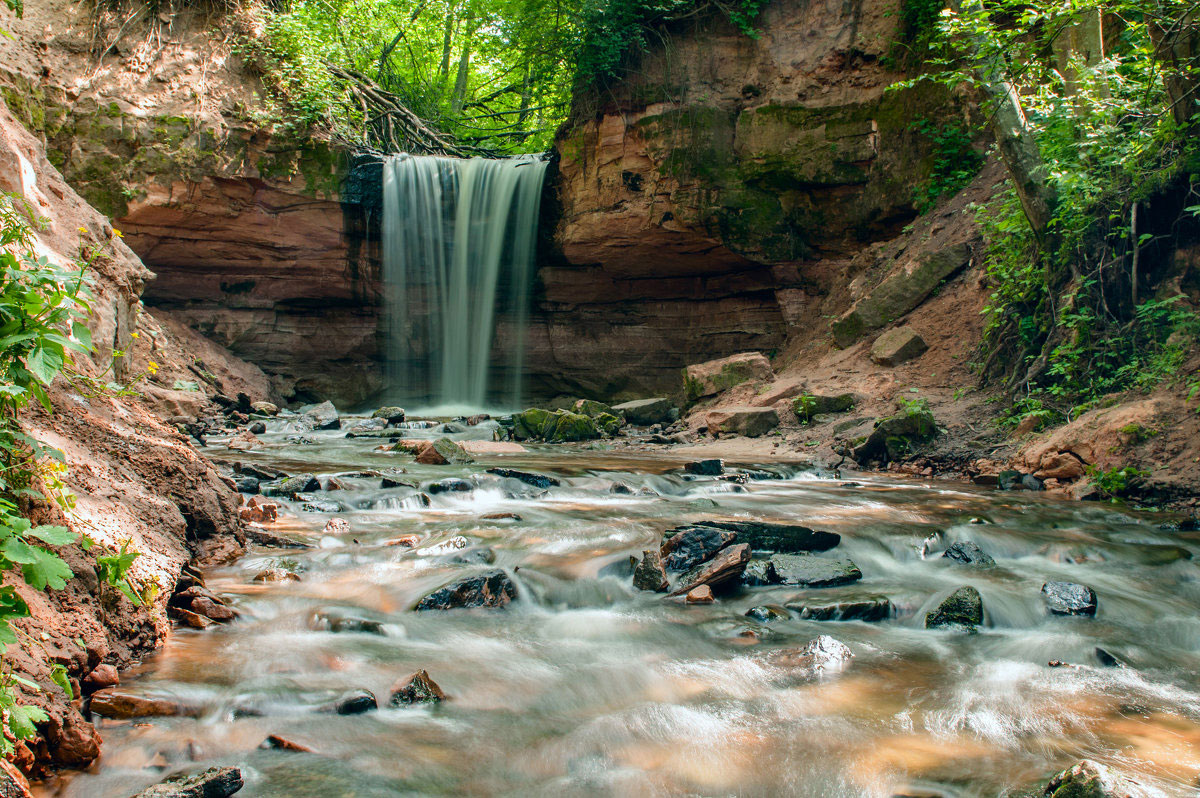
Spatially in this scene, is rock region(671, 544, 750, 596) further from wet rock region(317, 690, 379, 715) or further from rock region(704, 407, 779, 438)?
rock region(704, 407, 779, 438)

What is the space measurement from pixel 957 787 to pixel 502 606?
2208mm

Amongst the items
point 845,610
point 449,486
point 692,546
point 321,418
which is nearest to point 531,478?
point 449,486

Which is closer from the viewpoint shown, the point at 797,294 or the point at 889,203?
the point at 889,203

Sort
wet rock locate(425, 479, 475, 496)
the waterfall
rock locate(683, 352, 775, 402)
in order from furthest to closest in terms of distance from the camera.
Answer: the waterfall < rock locate(683, 352, 775, 402) < wet rock locate(425, 479, 475, 496)

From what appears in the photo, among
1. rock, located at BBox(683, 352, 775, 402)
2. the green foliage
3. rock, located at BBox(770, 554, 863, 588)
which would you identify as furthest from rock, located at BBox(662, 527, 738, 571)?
the green foliage

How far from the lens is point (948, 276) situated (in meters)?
10.8

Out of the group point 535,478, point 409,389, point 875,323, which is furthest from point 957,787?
point 409,389

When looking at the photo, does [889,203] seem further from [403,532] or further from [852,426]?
[403,532]

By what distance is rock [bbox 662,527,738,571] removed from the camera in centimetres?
415

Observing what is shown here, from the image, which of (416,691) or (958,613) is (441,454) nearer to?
(416,691)

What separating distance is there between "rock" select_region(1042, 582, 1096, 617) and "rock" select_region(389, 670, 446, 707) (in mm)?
3104

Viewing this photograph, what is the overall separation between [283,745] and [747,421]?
8550 mm

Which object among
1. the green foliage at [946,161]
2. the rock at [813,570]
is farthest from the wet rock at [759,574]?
the green foliage at [946,161]

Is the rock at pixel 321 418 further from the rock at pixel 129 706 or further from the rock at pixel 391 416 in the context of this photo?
the rock at pixel 129 706
